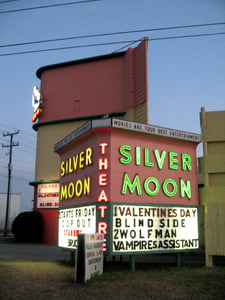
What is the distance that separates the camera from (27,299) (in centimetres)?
885

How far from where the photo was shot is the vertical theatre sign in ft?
Answer: 45.1

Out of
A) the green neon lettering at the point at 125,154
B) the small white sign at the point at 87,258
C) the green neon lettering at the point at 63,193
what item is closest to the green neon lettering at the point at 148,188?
the green neon lettering at the point at 125,154

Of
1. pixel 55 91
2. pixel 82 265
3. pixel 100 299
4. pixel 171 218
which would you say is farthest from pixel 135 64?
pixel 100 299

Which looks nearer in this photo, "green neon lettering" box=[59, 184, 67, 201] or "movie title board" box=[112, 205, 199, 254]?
"movie title board" box=[112, 205, 199, 254]

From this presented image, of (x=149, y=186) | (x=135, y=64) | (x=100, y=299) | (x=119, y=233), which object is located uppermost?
(x=135, y=64)

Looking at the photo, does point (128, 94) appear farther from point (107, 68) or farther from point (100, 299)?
point (100, 299)

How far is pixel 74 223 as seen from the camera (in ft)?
51.6

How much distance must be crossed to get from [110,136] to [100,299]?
675cm

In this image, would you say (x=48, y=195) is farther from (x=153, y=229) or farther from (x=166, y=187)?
(x=153, y=229)

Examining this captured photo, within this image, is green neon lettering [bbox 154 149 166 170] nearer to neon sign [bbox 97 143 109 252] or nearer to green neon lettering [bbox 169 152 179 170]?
green neon lettering [bbox 169 152 179 170]

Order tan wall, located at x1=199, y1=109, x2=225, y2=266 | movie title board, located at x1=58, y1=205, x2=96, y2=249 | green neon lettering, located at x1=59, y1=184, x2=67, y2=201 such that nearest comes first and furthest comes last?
1. movie title board, located at x1=58, y1=205, x2=96, y2=249
2. tan wall, located at x1=199, y1=109, x2=225, y2=266
3. green neon lettering, located at x1=59, y1=184, x2=67, y2=201

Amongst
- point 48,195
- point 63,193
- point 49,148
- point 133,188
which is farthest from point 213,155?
point 49,148

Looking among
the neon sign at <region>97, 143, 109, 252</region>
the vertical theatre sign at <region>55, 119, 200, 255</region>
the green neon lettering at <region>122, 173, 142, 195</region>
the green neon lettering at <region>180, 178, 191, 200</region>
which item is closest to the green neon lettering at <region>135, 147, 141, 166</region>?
the vertical theatre sign at <region>55, 119, 200, 255</region>

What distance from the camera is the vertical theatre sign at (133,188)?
45.1 feet
